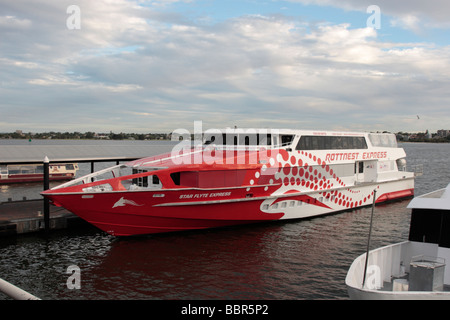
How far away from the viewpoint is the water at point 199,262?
1181 centimetres

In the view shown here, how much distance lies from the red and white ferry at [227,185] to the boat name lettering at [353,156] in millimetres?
62

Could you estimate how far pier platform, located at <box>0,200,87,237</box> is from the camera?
17.1m

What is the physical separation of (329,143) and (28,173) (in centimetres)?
3590

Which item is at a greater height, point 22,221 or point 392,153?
point 392,153

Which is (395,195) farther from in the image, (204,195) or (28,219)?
(28,219)

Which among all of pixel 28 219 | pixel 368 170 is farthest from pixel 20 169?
pixel 368 170

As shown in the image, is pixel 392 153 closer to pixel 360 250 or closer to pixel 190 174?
pixel 360 250

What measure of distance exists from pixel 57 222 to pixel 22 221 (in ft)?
5.11

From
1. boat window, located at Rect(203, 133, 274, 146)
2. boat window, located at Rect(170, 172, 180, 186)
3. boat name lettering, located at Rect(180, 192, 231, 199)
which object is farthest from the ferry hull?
boat window, located at Rect(203, 133, 274, 146)

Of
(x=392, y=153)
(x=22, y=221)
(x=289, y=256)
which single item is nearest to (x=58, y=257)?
(x=22, y=221)

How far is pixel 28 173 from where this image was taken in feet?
145

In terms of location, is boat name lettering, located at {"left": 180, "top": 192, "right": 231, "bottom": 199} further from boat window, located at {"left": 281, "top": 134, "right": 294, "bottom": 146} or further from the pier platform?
the pier platform

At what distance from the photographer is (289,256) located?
1509 cm
